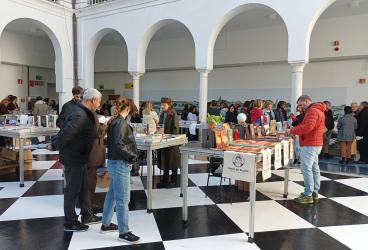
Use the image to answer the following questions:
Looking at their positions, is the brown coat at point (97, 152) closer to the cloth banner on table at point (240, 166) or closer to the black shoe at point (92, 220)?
the black shoe at point (92, 220)

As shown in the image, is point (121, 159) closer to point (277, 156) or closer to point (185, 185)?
point (185, 185)

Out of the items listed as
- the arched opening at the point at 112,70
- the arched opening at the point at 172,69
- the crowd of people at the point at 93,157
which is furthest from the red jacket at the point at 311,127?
the arched opening at the point at 112,70

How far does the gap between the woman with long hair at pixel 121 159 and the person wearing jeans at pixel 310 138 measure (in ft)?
8.01

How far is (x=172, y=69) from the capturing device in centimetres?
1432

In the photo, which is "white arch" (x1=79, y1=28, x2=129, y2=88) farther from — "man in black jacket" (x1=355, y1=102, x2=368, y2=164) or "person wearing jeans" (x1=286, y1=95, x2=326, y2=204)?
"person wearing jeans" (x1=286, y1=95, x2=326, y2=204)

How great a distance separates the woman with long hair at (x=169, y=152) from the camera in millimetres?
5504

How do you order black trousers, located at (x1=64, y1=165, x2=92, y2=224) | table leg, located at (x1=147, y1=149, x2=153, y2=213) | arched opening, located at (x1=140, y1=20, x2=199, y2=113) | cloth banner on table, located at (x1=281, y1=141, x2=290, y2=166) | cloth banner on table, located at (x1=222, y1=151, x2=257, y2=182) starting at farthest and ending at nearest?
arched opening, located at (x1=140, y1=20, x2=199, y2=113) → cloth banner on table, located at (x1=281, y1=141, x2=290, y2=166) → table leg, located at (x1=147, y1=149, x2=153, y2=213) → black trousers, located at (x1=64, y1=165, x2=92, y2=224) → cloth banner on table, located at (x1=222, y1=151, x2=257, y2=182)

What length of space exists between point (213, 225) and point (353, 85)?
28.2 ft

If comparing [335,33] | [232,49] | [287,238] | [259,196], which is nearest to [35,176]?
[259,196]

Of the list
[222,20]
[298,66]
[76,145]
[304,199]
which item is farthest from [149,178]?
[222,20]

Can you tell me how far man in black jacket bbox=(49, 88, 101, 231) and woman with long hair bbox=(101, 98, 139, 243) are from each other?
0.39 meters

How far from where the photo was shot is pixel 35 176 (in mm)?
6258

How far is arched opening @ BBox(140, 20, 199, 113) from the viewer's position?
1368 centimetres

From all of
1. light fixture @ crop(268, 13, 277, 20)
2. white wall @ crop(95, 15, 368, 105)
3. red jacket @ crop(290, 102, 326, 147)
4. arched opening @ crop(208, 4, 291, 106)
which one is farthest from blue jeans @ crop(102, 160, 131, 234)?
white wall @ crop(95, 15, 368, 105)
